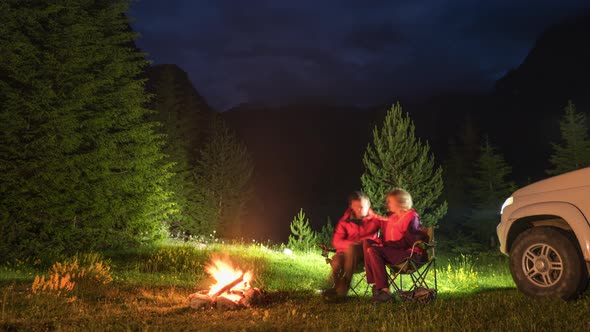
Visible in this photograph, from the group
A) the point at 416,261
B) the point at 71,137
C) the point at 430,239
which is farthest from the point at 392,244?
the point at 71,137

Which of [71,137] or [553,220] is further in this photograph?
[71,137]

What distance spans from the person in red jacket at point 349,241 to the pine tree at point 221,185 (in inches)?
880

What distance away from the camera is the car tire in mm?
5602

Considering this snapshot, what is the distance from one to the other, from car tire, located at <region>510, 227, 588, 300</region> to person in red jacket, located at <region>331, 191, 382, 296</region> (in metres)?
1.91

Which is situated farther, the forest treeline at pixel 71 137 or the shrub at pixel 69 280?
the forest treeline at pixel 71 137

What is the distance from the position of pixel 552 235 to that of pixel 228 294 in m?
3.88

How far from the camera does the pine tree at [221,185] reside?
95.3 ft

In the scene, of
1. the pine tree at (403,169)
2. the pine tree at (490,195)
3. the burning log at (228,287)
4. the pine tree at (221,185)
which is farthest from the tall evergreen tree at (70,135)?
the pine tree at (490,195)

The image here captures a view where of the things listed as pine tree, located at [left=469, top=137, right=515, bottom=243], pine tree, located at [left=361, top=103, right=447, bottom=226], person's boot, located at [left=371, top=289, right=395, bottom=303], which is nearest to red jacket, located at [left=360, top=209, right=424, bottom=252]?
person's boot, located at [left=371, top=289, right=395, bottom=303]

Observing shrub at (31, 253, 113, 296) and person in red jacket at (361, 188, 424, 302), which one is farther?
shrub at (31, 253, 113, 296)

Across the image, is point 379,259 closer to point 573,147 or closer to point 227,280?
point 227,280

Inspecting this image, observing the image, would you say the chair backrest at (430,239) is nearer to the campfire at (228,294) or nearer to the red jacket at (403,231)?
the red jacket at (403,231)

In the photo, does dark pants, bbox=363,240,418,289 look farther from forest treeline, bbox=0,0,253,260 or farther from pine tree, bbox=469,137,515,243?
pine tree, bbox=469,137,515,243

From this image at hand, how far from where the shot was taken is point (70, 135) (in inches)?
432
